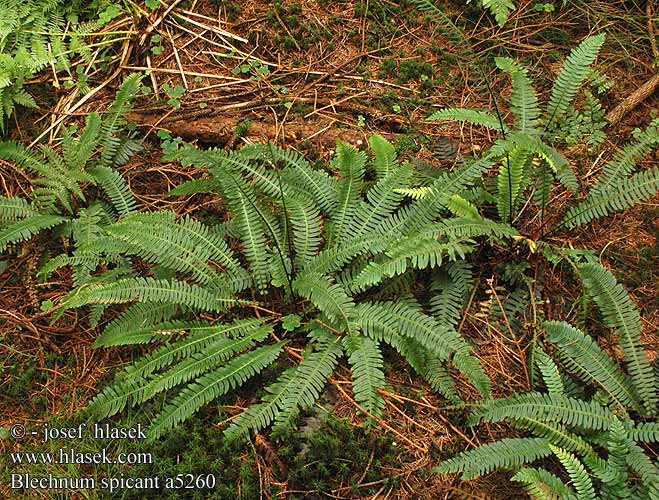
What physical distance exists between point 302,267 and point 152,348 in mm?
950

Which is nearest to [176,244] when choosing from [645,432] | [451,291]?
[451,291]

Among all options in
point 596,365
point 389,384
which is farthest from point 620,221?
point 389,384

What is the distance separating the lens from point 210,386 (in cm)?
295

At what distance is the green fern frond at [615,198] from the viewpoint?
3334 millimetres

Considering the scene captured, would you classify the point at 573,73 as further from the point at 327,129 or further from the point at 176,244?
the point at 176,244

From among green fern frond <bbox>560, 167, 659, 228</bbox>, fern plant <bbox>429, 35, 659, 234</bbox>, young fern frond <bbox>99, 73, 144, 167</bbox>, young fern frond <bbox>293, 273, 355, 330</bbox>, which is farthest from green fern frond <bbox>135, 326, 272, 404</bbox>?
green fern frond <bbox>560, 167, 659, 228</bbox>

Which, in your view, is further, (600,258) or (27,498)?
(600,258)

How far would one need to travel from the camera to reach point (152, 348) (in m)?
3.27

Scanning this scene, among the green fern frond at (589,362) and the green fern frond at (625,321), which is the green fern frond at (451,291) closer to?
the green fern frond at (589,362)

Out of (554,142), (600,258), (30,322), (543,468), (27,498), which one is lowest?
(27,498)

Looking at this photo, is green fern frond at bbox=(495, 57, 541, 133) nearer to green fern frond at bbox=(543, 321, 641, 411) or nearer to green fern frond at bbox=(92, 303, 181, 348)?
green fern frond at bbox=(543, 321, 641, 411)

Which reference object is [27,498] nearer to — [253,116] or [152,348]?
[152,348]

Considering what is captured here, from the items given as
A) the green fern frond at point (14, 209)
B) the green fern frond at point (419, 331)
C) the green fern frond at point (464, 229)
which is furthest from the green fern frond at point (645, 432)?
the green fern frond at point (14, 209)

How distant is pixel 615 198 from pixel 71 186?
128 inches
